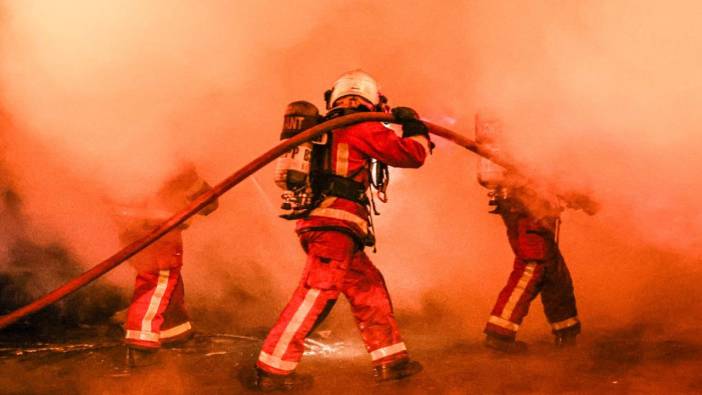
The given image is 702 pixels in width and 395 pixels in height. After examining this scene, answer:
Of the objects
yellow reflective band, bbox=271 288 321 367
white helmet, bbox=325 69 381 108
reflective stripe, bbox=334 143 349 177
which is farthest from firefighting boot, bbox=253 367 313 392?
white helmet, bbox=325 69 381 108

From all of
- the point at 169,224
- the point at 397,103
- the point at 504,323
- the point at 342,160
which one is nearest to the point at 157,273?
the point at 169,224

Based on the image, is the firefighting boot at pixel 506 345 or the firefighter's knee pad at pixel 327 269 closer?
the firefighter's knee pad at pixel 327 269

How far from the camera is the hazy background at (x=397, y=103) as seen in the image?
15.7ft

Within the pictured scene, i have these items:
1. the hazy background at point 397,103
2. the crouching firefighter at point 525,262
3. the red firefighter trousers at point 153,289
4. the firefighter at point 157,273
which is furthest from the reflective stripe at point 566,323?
the red firefighter trousers at point 153,289

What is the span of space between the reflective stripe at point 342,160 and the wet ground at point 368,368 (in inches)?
47.2

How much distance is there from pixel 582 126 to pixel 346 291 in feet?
7.51

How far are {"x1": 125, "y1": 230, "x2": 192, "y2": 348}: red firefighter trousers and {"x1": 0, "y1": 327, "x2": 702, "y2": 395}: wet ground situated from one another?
8.3 inches

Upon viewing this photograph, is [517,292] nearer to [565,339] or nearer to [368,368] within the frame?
[565,339]

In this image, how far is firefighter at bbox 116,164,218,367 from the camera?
14.4ft

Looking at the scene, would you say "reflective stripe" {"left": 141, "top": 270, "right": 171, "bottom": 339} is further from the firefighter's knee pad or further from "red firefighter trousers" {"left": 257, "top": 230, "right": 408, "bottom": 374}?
the firefighter's knee pad

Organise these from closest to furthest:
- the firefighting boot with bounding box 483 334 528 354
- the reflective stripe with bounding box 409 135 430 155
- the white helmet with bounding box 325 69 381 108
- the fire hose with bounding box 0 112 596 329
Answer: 1. the fire hose with bounding box 0 112 596 329
2. the reflective stripe with bounding box 409 135 430 155
3. the white helmet with bounding box 325 69 381 108
4. the firefighting boot with bounding box 483 334 528 354

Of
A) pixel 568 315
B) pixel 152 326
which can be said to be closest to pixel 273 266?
pixel 152 326

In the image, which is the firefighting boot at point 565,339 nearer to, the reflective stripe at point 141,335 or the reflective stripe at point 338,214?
the reflective stripe at point 338,214

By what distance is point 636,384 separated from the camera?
378cm
